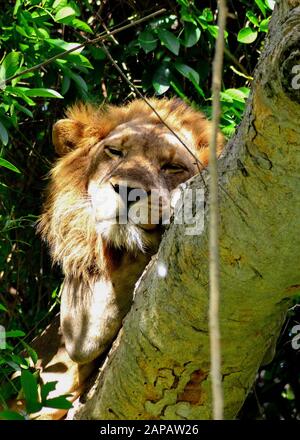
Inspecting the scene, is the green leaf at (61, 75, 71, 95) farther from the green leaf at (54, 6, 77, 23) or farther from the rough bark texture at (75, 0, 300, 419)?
the rough bark texture at (75, 0, 300, 419)

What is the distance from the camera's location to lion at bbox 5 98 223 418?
4043 mm

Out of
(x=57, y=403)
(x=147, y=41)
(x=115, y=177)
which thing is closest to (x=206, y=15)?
(x=147, y=41)

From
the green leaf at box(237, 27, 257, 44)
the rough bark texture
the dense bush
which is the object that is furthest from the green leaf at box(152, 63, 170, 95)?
the rough bark texture

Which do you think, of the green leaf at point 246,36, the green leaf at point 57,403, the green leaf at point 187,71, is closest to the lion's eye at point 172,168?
the green leaf at point 187,71

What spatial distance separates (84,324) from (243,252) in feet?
4.48

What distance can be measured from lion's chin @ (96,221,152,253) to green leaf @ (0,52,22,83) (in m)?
0.90

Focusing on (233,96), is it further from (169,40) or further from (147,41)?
(147,41)

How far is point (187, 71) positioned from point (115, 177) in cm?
145

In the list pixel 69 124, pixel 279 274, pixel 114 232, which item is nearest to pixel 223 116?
pixel 69 124

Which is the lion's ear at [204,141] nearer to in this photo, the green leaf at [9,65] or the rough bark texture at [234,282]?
the green leaf at [9,65]

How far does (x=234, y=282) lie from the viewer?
120 inches
